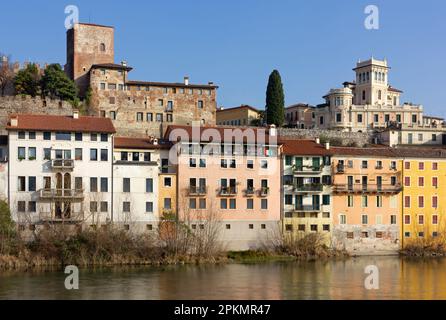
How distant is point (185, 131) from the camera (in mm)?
58375

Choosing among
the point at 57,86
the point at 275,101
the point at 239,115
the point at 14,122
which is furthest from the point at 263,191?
the point at 239,115

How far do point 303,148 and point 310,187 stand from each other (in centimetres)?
338

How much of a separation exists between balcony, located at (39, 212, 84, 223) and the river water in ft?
16.6

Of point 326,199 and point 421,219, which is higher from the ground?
point 326,199

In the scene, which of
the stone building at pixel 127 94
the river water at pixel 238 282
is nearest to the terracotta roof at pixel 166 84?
the stone building at pixel 127 94

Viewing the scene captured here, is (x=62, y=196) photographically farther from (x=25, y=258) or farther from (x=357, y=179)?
(x=357, y=179)

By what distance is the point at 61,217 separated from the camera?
52.7m

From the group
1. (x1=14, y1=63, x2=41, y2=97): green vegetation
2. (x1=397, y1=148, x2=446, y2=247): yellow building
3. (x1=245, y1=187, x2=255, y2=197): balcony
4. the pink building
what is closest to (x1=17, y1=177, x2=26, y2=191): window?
the pink building

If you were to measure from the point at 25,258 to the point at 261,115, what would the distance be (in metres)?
41.5

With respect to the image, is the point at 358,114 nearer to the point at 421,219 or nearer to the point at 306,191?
the point at 421,219

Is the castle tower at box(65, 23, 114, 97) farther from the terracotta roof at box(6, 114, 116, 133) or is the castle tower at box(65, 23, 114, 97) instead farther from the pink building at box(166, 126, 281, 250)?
the pink building at box(166, 126, 281, 250)

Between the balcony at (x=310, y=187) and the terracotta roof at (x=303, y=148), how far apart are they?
2359 millimetres

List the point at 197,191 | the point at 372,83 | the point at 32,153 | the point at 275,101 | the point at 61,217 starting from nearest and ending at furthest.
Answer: the point at 61,217
the point at 32,153
the point at 197,191
the point at 275,101
the point at 372,83

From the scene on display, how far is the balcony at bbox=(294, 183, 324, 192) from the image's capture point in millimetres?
59094
